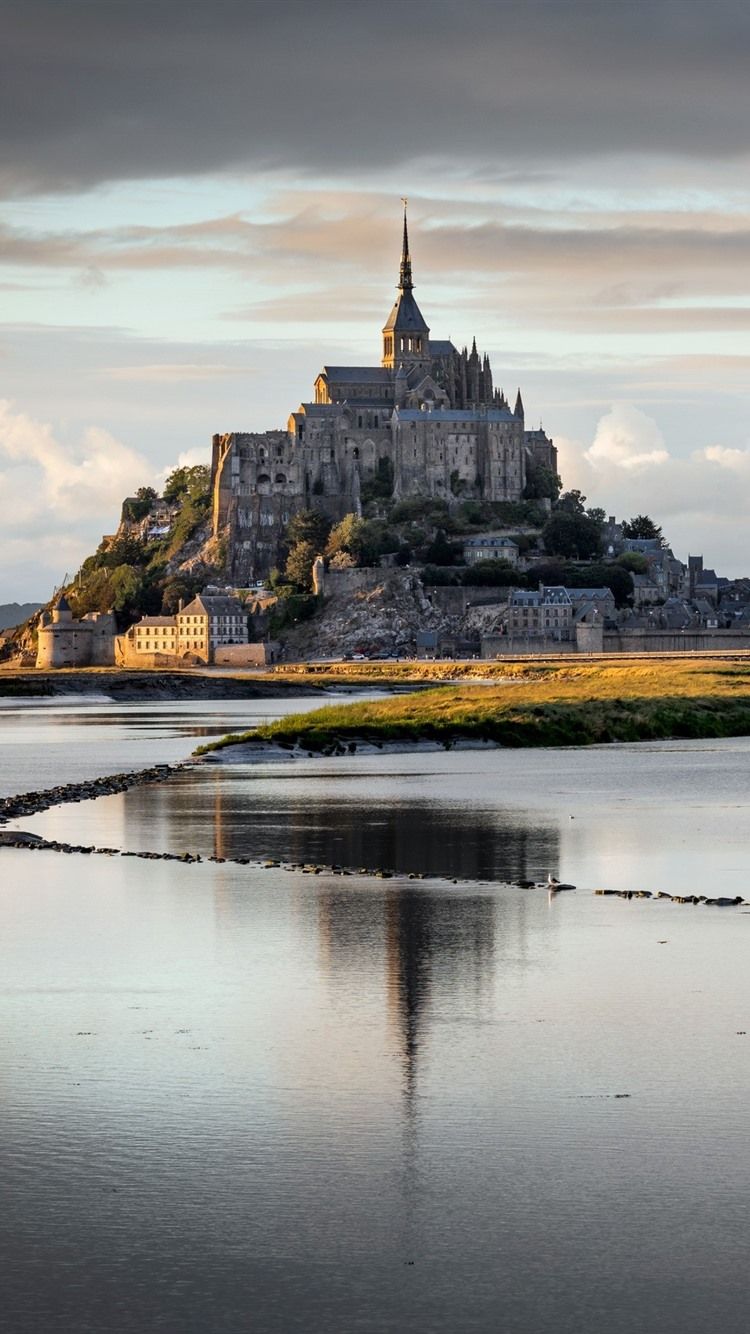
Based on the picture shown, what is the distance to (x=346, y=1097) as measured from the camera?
48.2 feet

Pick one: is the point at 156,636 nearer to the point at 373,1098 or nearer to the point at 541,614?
the point at 541,614

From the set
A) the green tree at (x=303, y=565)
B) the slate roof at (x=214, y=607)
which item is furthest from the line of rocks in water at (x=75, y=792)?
the green tree at (x=303, y=565)

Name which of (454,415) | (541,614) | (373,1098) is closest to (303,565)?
(454,415)

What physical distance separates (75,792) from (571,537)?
404ft

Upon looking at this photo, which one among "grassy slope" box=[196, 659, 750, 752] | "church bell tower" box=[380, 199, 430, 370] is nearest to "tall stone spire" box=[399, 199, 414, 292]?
"church bell tower" box=[380, 199, 430, 370]

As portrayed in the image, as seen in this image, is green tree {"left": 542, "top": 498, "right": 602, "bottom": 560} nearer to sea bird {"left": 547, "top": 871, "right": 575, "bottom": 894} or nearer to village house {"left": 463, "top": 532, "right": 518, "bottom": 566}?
village house {"left": 463, "top": 532, "right": 518, "bottom": 566}

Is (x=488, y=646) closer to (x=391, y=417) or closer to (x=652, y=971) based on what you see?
(x=391, y=417)

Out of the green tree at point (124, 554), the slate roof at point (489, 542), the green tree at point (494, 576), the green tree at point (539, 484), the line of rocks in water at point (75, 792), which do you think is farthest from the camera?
the green tree at point (124, 554)

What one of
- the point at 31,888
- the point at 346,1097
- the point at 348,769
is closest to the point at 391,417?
the point at 348,769

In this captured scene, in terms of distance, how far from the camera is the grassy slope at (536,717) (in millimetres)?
59250

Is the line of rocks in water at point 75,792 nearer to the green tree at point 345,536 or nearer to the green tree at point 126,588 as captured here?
the green tree at point 345,536

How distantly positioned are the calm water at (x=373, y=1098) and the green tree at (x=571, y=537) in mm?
133814

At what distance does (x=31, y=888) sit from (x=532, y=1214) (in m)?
15.3

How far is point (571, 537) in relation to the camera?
16225cm
